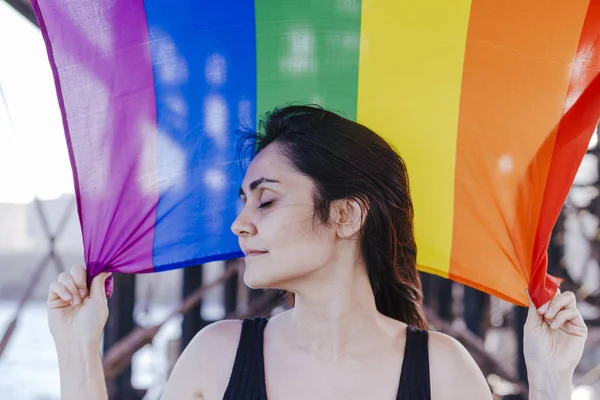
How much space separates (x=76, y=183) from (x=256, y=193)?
0.43m

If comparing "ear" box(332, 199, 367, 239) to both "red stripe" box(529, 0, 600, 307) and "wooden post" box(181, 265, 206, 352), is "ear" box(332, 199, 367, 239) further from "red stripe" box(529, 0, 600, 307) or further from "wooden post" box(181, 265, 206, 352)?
"wooden post" box(181, 265, 206, 352)

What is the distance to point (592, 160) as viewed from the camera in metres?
5.10

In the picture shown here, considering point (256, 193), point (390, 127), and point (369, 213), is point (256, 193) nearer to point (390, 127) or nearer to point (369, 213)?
point (369, 213)

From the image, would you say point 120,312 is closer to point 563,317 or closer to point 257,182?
point 257,182

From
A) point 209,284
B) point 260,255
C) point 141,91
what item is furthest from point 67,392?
point 209,284

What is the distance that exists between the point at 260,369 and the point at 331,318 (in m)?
0.20

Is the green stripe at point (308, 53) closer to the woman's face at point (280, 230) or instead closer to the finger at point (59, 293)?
the woman's face at point (280, 230)

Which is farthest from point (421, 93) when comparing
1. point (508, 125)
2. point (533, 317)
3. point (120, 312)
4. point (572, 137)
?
point (120, 312)

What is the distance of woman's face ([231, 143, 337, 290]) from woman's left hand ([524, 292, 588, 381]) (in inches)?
19.3

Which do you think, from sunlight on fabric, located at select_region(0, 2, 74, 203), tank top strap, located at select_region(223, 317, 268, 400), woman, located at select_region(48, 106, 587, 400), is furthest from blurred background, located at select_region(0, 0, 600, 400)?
tank top strap, located at select_region(223, 317, 268, 400)

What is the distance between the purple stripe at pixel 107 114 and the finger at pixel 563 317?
3.12ft

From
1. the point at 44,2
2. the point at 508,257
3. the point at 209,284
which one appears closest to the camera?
the point at 44,2

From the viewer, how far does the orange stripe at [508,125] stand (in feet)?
5.68

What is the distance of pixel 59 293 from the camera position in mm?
1577
